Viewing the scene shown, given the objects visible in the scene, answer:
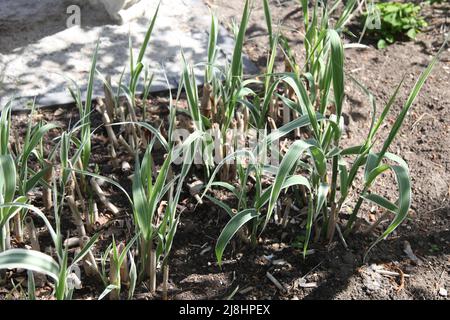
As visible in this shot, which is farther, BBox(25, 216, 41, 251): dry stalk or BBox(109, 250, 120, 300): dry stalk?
BBox(25, 216, 41, 251): dry stalk

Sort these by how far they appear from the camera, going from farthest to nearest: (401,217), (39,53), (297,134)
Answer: (39,53) < (297,134) < (401,217)

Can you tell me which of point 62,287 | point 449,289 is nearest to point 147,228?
point 62,287

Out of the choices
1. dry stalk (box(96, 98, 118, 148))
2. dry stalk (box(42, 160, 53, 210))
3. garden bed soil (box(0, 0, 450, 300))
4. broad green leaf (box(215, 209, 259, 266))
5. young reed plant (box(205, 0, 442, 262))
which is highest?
young reed plant (box(205, 0, 442, 262))

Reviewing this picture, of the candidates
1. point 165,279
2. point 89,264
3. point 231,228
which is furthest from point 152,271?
point 231,228

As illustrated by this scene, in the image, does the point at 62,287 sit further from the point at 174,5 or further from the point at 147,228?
the point at 174,5

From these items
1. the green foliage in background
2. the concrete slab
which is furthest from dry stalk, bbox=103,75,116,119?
the green foliage in background

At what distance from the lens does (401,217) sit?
77.6 inches

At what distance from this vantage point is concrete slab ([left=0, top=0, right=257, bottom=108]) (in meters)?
3.20

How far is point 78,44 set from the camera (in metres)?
3.46

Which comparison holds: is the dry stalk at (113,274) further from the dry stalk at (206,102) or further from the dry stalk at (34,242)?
the dry stalk at (206,102)

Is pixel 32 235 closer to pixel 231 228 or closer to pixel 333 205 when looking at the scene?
pixel 231 228

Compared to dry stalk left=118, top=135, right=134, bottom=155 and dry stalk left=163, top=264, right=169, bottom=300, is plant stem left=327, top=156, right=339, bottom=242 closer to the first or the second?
dry stalk left=163, top=264, right=169, bottom=300

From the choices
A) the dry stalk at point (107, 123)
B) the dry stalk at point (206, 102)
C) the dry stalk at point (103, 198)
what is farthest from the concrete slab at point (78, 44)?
the dry stalk at point (103, 198)
